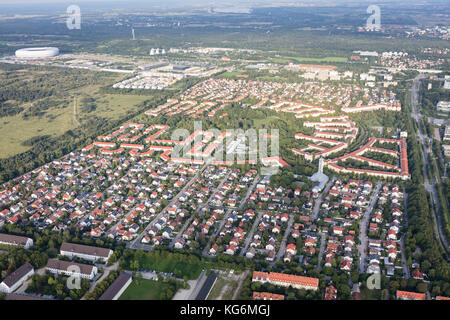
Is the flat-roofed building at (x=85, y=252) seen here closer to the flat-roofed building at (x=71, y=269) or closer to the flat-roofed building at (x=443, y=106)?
the flat-roofed building at (x=71, y=269)

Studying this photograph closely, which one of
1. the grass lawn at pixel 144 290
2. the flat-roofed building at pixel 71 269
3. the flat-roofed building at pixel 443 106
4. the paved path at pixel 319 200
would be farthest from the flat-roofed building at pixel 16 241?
the flat-roofed building at pixel 443 106

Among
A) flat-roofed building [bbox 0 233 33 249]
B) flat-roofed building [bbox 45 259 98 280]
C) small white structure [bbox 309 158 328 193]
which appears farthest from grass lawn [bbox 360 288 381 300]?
flat-roofed building [bbox 0 233 33 249]

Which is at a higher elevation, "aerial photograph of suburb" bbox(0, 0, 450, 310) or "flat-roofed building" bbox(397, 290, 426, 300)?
"aerial photograph of suburb" bbox(0, 0, 450, 310)

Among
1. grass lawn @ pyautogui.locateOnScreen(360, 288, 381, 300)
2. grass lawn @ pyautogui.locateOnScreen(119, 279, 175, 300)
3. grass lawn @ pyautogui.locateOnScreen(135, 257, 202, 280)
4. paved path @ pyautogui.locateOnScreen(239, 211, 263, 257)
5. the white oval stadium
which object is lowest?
grass lawn @ pyautogui.locateOnScreen(119, 279, 175, 300)

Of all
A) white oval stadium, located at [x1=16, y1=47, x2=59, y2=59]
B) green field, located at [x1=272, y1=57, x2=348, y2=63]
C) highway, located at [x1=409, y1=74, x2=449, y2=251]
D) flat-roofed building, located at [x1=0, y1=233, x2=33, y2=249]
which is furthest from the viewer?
white oval stadium, located at [x1=16, y1=47, x2=59, y2=59]

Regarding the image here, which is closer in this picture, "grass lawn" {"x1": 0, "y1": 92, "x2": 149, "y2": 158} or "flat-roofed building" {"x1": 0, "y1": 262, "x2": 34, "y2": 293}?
"flat-roofed building" {"x1": 0, "y1": 262, "x2": 34, "y2": 293}

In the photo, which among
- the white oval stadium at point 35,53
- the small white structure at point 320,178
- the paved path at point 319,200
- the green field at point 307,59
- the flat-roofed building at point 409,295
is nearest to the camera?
Result: the flat-roofed building at point 409,295

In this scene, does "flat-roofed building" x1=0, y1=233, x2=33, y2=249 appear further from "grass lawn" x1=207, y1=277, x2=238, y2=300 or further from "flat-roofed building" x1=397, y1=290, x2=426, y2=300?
"flat-roofed building" x1=397, y1=290, x2=426, y2=300

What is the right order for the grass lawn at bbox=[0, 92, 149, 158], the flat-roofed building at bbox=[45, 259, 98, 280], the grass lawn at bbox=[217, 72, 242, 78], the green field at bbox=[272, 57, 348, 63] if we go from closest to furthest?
the flat-roofed building at bbox=[45, 259, 98, 280]
the grass lawn at bbox=[0, 92, 149, 158]
the grass lawn at bbox=[217, 72, 242, 78]
the green field at bbox=[272, 57, 348, 63]
